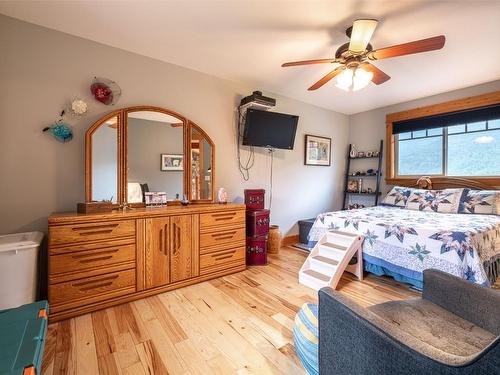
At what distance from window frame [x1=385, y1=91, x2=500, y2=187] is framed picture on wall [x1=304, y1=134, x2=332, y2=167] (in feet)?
3.42

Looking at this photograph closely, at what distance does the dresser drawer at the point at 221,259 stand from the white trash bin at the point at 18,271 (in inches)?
52.9

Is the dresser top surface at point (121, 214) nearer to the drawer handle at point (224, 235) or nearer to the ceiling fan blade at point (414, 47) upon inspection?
the drawer handle at point (224, 235)

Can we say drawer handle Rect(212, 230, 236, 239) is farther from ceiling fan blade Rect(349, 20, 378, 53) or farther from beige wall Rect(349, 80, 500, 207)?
beige wall Rect(349, 80, 500, 207)

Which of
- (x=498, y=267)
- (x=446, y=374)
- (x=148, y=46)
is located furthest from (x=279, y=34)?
(x=498, y=267)

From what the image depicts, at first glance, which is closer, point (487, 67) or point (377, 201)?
point (487, 67)

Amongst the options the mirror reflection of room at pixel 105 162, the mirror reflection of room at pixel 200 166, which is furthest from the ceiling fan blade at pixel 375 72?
the mirror reflection of room at pixel 105 162

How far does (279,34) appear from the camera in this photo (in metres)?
2.12

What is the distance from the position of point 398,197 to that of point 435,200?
0.49 meters

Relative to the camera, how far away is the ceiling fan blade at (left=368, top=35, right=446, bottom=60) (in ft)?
5.19

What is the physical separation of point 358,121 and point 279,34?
3215mm

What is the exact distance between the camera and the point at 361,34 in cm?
184

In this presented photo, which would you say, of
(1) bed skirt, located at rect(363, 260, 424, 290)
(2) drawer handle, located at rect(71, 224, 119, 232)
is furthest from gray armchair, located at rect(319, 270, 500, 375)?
(2) drawer handle, located at rect(71, 224, 119, 232)

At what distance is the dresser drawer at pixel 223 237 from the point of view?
8.15ft

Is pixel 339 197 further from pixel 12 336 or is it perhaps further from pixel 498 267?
pixel 12 336
